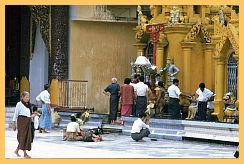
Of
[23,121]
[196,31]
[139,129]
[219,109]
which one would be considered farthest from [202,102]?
[23,121]

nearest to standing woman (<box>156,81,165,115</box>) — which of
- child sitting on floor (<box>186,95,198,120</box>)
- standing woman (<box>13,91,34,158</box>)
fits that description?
child sitting on floor (<box>186,95,198,120</box>)

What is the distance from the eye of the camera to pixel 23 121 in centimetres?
1486

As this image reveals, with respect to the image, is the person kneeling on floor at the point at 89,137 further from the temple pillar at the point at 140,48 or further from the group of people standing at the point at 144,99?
the temple pillar at the point at 140,48

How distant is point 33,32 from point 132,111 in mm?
8096

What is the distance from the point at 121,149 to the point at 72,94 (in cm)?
975

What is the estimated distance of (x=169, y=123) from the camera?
1958 cm

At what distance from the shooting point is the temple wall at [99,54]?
26.9m

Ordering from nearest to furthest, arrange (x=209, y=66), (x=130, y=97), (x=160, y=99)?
(x=130, y=97) < (x=160, y=99) < (x=209, y=66)

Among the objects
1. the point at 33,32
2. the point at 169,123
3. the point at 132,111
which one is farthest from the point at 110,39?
the point at 169,123

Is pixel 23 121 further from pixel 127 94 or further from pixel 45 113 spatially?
pixel 45 113

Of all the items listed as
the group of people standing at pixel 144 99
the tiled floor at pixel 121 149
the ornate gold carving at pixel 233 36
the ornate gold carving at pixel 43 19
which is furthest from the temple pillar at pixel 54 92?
the ornate gold carving at pixel 233 36

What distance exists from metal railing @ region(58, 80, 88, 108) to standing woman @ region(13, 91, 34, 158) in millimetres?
11065

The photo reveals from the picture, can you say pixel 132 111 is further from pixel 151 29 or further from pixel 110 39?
pixel 110 39

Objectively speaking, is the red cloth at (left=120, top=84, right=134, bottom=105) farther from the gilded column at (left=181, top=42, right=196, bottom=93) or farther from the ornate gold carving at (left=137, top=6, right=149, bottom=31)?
the ornate gold carving at (left=137, top=6, right=149, bottom=31)
